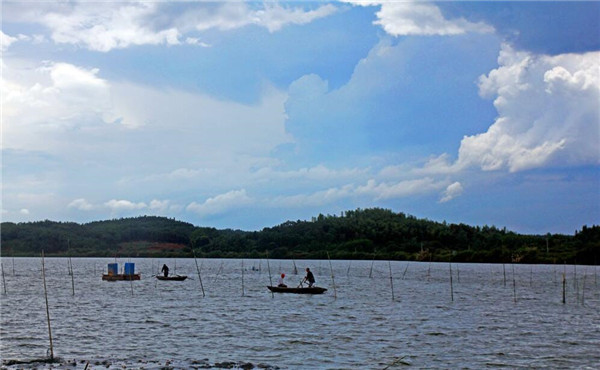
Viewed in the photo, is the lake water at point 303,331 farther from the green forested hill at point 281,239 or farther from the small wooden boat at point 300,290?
the green forested hill at point 281,239

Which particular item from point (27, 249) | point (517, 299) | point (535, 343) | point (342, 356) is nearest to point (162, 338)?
point (342, 356)

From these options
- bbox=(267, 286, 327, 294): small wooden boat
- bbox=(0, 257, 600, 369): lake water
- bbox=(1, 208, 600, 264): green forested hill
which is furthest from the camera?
bbox=(1, 208, 600, 264): green forested hill

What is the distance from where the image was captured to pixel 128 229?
165 meters

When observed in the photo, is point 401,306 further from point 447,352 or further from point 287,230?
point 287,230

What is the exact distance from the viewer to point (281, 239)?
540ft

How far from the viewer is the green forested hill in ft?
477

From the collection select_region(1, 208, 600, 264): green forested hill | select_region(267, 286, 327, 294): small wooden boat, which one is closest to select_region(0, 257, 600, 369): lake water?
select_region(267, 286, 327, 294): small wooden boat

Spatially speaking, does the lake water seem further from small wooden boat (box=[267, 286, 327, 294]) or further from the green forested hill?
the green forested hill

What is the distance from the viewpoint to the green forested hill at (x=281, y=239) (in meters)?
146

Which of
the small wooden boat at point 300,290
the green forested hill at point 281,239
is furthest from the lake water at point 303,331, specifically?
the green forested hill at point 281,239

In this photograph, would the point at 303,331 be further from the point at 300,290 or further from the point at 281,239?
the point at 281,239

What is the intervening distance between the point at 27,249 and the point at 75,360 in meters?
151

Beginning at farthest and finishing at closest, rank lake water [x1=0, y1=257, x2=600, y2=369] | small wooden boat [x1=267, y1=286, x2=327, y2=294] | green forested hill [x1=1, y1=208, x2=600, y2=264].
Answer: green forested hill [x1=1, y1=208, x2=600, y2=264]
small wooden boat [x1=267, y1=286, x2=327, y2=294]
lake water [x1=0, y1=257, x2=600, y2=369]

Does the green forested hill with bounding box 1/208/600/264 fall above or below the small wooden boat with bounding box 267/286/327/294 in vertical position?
above
